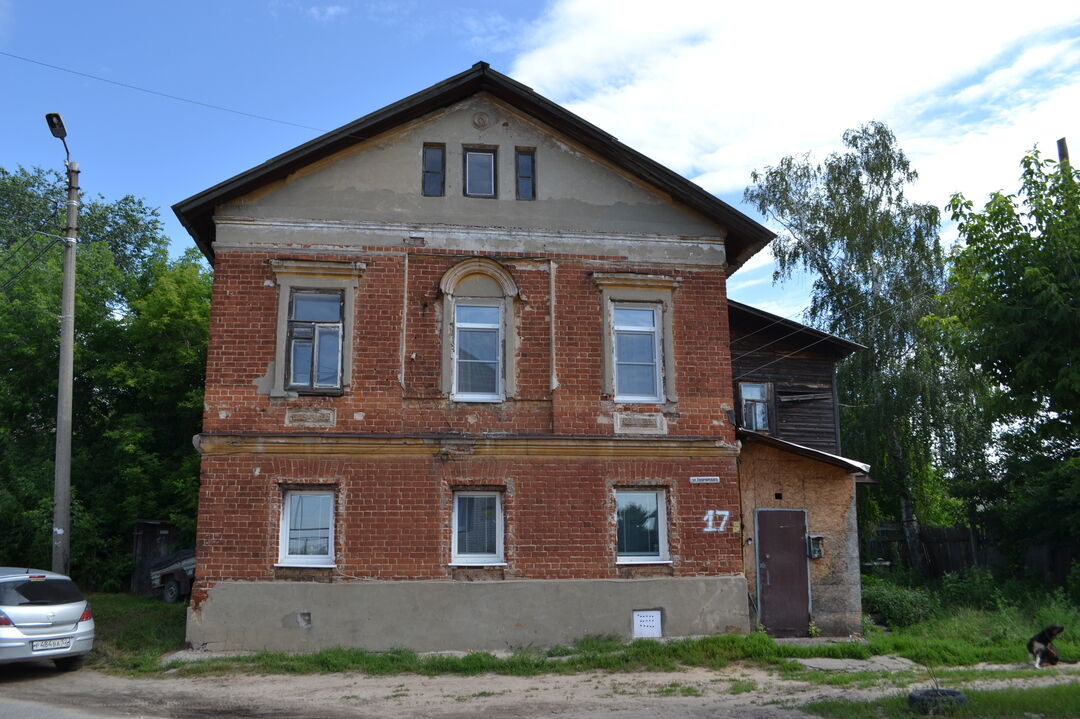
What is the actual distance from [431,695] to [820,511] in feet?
24.6

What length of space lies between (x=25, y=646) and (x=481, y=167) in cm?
947

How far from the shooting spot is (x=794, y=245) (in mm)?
26172

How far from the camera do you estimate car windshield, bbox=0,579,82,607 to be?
1098 cm

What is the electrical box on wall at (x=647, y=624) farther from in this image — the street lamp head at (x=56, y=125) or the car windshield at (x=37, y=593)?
the street lamp head at (x=56, y=125)

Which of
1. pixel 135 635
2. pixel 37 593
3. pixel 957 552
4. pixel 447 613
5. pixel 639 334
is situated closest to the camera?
pixel 37 593

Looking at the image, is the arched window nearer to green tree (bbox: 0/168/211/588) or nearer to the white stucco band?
the white stucco band

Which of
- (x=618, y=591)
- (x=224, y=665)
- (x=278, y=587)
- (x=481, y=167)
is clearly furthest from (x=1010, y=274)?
(x=224, y=665)

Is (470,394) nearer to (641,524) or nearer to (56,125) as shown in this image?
(641,524)

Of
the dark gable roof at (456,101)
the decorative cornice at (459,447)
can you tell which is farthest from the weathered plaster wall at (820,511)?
the dark gable roof at (456,101)

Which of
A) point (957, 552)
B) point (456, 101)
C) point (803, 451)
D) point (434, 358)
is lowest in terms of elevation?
point (957, 552)

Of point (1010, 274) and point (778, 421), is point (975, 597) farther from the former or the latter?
point (1010, 274)

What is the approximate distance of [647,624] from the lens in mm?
12898

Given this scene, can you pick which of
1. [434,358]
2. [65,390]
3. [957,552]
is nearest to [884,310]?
[957,552]

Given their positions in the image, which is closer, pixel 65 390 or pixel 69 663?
pixel 69 663
